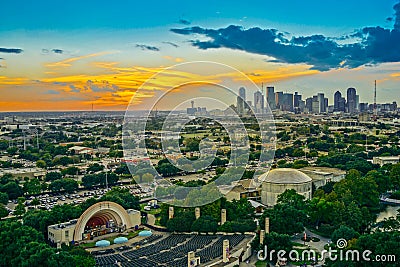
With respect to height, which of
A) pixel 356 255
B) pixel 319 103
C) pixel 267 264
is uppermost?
pixel 319 103

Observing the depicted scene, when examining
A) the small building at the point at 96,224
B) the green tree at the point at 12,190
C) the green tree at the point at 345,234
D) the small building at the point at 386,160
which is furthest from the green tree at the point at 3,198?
the small building at the point at 386,160

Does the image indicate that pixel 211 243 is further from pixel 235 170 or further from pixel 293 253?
pixel 235 170

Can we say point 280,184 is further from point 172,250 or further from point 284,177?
point 172,250

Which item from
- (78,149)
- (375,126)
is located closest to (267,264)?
(78,149)

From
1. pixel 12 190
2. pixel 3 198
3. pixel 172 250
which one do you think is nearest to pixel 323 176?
pixel 172 250

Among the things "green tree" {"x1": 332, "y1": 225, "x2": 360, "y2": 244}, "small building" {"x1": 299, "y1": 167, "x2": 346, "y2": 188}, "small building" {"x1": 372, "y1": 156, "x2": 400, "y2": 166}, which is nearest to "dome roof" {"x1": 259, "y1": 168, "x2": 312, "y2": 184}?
"small building" {"x1": 299, "y1": 167, "x2": 346, "y2": 188}

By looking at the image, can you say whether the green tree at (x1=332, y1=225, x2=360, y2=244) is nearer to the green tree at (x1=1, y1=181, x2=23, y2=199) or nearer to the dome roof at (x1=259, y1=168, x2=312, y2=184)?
the dome roof at (x1=259, y1=168, x2=312, y2=184)

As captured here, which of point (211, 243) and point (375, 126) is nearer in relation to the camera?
point (211, 243)
